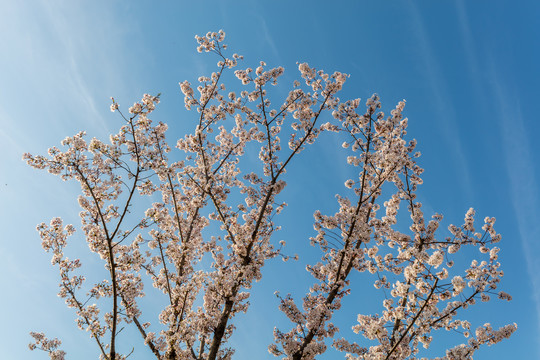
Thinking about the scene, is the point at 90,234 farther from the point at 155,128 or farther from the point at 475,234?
the point at 475,234

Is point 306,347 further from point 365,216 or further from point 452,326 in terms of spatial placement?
point 452,326

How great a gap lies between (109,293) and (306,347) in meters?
6.82

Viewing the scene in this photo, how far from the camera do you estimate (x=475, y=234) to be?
11.6m

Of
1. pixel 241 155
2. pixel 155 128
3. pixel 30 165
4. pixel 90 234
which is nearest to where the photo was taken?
pixel 30 165

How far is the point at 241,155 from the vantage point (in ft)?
49.6

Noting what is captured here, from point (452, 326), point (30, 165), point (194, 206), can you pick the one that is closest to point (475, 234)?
point (452, 326)

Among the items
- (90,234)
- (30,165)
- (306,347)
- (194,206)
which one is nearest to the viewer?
(30,165)

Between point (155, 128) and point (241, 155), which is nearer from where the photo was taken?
point (155, 128)

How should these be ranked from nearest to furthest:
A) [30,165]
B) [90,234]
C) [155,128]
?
1. [30,165]
2. [90,234]
3. [155,128]

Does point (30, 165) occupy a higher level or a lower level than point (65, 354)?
higher

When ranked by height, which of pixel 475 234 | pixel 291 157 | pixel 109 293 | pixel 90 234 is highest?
pixel 291 157

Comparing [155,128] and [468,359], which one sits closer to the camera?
[468,359]

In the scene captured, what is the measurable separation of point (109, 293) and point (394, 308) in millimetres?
9721

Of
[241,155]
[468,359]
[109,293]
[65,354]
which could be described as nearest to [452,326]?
[468,359]
